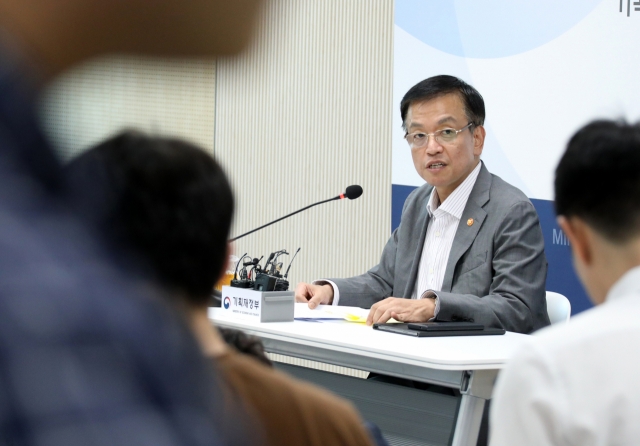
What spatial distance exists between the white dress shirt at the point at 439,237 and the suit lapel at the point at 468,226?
34 millimetres

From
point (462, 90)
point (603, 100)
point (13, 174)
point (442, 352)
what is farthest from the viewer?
point (603, 100)

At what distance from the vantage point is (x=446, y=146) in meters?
2.79

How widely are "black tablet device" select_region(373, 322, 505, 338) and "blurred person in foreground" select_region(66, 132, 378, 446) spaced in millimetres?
1292

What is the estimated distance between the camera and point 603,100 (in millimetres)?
3105

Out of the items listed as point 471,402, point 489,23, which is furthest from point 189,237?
point 489,23

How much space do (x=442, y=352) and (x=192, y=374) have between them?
1.72 m

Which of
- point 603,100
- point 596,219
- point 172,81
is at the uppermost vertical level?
point 603,100

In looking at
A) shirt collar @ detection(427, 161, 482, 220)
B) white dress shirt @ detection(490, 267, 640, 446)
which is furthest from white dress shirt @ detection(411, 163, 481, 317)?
white dress shirt @ detection(490, 267, 640, 446)

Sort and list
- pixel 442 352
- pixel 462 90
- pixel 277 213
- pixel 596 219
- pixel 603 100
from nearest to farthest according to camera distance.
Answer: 1. pixel 596 219
2. pixel 442 352
3. pixel 462 90
4. pixel 603 100
5. pixel 277 213

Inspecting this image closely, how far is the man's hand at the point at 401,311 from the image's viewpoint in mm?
2170

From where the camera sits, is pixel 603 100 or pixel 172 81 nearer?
pixel 172 81

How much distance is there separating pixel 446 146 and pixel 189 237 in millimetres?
2540

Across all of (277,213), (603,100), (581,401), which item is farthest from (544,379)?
(277,213)

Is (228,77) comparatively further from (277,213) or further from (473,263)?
(277,213)
